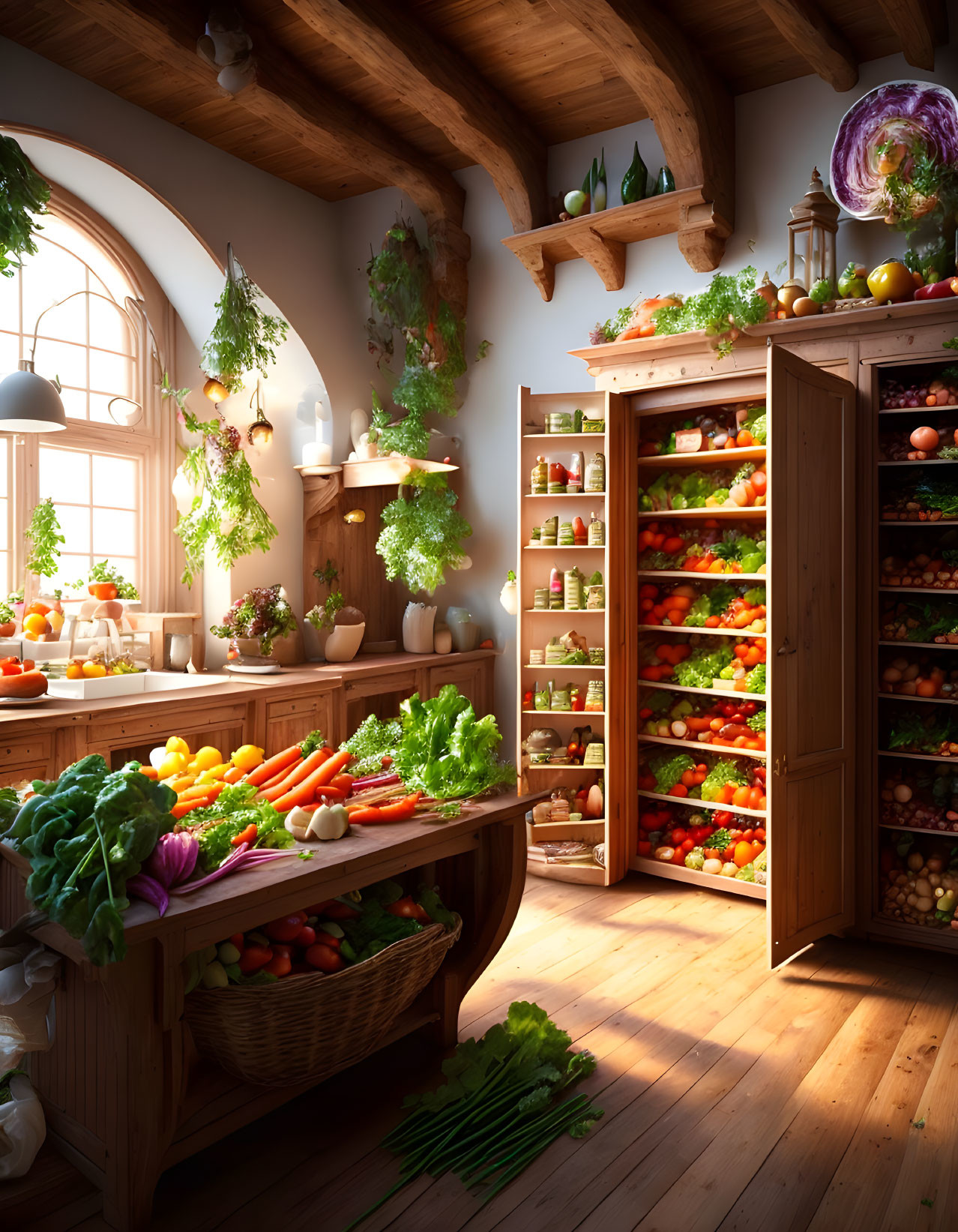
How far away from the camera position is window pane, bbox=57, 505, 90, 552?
15.5ft

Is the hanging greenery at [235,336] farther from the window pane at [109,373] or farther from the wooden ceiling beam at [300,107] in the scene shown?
the wooden ceiling beam at [300,107]

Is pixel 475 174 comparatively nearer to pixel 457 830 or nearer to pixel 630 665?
pixel 630 665

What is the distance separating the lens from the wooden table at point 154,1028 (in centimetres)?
203

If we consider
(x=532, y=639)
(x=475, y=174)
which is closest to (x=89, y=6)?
(x=475, y=174)

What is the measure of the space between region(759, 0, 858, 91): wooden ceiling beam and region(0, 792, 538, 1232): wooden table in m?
3.43

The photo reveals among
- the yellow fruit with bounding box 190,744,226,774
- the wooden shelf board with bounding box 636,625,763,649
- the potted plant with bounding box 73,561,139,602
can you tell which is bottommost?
the yellow fruit with bounding box 190,744,226,774

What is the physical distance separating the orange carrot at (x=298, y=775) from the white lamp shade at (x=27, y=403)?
6.53ft

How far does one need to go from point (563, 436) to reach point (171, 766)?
2776 mm

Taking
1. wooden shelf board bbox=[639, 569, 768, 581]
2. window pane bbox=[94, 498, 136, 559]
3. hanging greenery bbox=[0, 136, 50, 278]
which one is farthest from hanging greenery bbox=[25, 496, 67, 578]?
wooden shelf board bbox=[639, 569, 768, 581]

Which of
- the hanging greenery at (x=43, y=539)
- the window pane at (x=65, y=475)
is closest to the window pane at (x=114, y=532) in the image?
the window pane at (x=65, y=475)

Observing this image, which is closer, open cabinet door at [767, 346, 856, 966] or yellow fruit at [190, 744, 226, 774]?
yellow fruit at [190, 744, 226, 774]

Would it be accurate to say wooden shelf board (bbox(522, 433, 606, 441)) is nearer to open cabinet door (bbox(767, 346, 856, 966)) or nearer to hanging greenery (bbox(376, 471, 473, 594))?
hanging greenery (bbox(376, 471, 473, 594))

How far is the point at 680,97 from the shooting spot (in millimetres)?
4137

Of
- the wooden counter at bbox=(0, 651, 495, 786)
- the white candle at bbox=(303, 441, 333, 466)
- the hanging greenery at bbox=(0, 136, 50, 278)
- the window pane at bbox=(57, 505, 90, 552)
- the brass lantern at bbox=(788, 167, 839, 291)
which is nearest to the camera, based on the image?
the hanging greenery at bbox=(0, 136, 50, 278)
